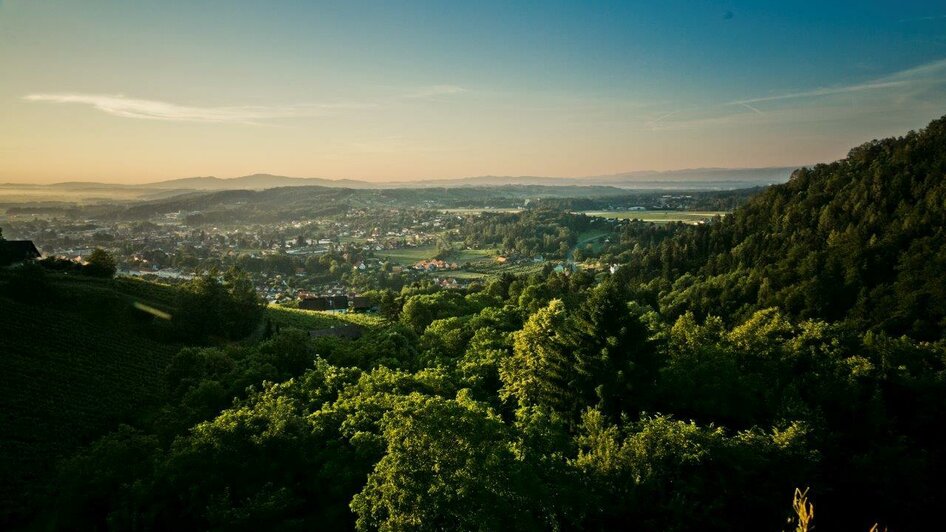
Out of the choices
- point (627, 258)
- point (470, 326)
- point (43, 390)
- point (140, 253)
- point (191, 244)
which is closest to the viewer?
point (43, 390)

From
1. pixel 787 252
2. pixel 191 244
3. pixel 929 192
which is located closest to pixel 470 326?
pixel 787 252

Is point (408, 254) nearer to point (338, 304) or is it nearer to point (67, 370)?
point (338, 304)

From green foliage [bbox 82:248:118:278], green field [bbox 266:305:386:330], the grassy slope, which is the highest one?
green foliage [bbox 82:248:118:278]

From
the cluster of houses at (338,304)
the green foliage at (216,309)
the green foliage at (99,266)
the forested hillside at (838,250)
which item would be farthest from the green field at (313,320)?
the forested hillside at (838,250)

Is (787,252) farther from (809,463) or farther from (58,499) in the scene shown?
(58,499)

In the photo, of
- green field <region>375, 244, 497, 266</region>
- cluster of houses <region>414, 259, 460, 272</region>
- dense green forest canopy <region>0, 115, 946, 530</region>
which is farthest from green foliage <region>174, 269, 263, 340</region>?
green field <region>375, 244, 497, 266</region>

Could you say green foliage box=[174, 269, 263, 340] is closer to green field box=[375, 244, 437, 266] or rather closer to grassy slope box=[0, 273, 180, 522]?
grassy slope box=[0, 273, 180, 522]

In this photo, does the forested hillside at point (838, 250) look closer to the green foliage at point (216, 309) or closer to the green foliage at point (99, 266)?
the green foliage at point (216, 309)
